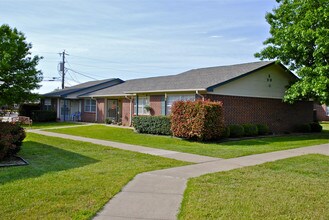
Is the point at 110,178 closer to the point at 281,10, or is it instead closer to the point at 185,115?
the point at 185,115

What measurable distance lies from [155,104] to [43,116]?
13.5m

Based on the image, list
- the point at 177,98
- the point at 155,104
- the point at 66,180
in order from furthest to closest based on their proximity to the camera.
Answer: the point at 155,104 < the point at 177,98 < the point at 66,180

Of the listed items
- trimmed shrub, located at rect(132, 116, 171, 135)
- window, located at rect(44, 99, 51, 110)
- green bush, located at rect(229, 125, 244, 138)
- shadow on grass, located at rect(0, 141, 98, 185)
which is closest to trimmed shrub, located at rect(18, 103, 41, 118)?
window, located at rect(44, 99, 51, 110)

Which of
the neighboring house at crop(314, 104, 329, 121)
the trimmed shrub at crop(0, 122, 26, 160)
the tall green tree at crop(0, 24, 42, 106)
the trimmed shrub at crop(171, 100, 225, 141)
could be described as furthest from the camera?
the neighboring house at crop(314, 104, 329, 121)

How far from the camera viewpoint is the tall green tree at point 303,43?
16.6 m

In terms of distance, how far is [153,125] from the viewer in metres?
19.2

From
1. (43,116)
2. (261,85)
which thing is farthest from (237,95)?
(43,116)

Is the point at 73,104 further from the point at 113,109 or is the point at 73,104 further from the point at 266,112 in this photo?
the point at 266,112

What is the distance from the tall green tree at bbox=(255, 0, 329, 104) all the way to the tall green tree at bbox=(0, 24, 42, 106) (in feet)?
43.9

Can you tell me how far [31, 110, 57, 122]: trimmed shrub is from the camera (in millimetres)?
30125

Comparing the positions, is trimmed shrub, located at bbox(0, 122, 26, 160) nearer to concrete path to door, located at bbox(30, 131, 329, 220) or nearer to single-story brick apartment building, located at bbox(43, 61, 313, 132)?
concrete path to door, located at bbox(30, 131, 329, 220)

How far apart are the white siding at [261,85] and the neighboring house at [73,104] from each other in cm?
1455

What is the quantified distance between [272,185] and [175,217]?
3.09 m

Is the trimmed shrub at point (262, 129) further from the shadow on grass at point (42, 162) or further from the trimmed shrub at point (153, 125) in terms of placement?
the shadow on grass at point (42, 162)
